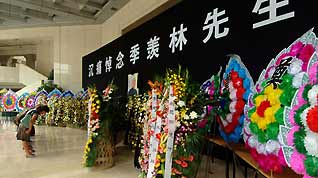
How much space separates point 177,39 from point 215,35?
1.04 m

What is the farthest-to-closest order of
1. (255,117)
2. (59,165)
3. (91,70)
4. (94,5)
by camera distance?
(94,5), (91,70), (59,165), (255,117)

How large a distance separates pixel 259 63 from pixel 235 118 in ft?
2.26

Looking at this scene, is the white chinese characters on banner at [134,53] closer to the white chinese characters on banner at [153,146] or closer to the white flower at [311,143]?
the white chinese characters on banner at [153,146]

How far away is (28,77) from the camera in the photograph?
61.5 ft

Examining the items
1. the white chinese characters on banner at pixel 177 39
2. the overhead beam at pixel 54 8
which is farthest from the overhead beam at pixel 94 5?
the white chinese characters on banner at pixel 177 39

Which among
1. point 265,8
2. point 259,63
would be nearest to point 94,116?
point 259,63

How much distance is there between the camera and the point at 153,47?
5.61m

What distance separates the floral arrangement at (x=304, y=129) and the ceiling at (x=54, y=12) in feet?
31.0

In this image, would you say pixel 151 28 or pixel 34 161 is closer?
pixel 34 161

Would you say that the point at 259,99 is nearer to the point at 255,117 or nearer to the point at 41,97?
the point at 255,117

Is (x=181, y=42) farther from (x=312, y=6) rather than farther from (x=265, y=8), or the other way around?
(x=312, y=6)

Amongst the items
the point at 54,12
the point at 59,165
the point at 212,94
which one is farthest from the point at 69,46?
the point at 212,94

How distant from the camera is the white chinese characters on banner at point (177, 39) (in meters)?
4.56

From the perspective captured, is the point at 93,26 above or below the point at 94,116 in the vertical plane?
above
